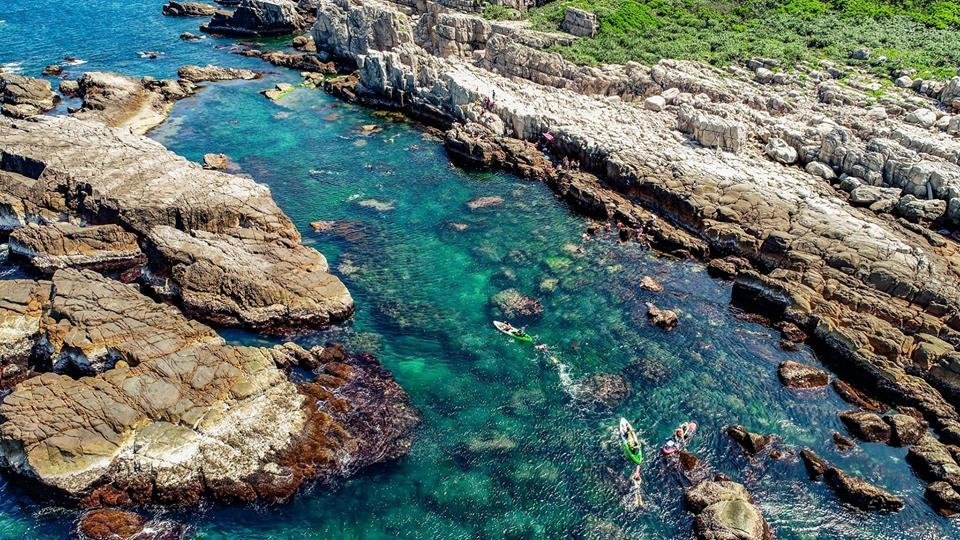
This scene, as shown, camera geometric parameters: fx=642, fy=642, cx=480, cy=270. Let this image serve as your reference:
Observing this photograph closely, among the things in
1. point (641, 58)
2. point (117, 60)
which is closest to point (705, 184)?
point (641, 58)

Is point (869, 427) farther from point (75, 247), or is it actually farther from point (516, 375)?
point (75, 247)

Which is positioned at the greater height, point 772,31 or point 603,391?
point 772,31

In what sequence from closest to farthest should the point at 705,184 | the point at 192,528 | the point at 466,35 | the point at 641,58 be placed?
the point at 192,528, the point at 705,184, the point at 641,58, the point at 466,35

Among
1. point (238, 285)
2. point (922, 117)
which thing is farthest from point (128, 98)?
point (922, 117)

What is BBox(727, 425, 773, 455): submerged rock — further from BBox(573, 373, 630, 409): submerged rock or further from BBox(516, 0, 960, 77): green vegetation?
BBox(516, 0, 960, 77): green vegetation

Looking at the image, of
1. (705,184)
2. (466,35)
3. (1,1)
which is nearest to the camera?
(705,184)

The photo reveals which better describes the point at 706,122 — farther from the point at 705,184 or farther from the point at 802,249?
the point at 802,249

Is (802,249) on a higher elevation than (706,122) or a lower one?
lower
